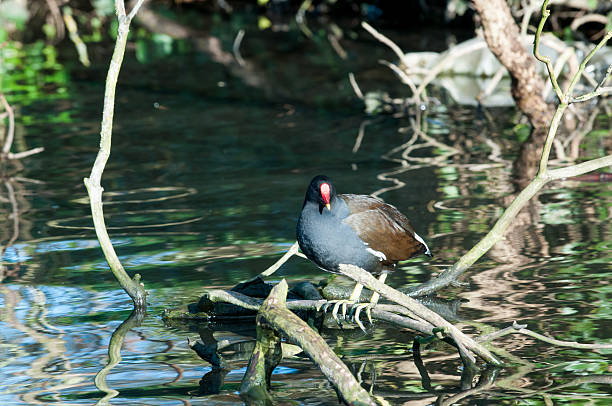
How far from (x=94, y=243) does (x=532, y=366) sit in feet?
13.7

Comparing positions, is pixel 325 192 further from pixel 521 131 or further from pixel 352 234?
pixel 521 131

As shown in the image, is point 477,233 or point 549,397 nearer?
point 549,397

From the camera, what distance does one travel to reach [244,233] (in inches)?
318

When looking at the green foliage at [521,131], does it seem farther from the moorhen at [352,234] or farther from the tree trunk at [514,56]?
the moorhen at [352,234]

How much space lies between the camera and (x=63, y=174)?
10422 millimetres

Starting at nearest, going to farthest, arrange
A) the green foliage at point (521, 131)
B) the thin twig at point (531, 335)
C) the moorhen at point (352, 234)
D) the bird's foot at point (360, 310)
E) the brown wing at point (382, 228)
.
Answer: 1. the thin twig at point (531, 335)
2. the moorhen at point (352, 234)
3. the bird's foot at point (360, 310)
4. the brown wing at point (382, 228)
5. the green foliage at point (521, 131)

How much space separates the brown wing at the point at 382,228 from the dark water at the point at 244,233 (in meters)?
0.51

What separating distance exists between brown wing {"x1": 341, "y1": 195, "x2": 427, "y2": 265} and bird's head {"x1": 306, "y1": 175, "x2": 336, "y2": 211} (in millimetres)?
258

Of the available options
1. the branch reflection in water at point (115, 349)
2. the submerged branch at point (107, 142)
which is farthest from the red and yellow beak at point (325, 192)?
the branch reflection in water at point (115, 349)

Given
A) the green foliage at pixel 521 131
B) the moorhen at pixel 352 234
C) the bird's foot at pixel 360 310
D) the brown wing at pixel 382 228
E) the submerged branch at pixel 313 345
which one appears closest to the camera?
the submerged branch at pixel 313 345

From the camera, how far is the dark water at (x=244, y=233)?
524cm

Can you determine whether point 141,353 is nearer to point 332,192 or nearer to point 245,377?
point 245,377

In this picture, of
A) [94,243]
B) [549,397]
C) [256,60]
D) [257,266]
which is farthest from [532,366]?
[256,60]

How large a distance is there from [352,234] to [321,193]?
336 millimetres
